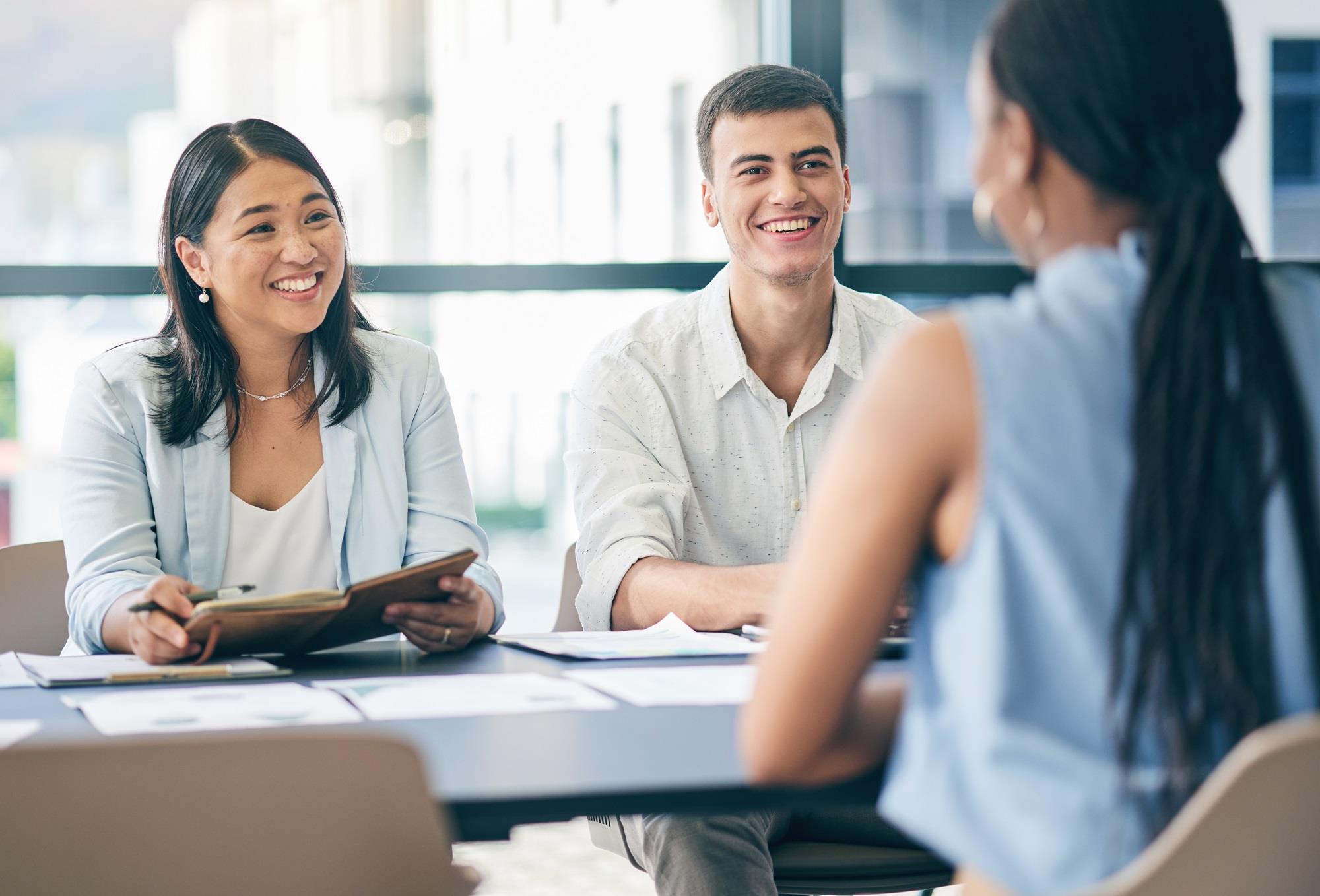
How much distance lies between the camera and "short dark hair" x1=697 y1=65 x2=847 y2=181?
244 centimetres

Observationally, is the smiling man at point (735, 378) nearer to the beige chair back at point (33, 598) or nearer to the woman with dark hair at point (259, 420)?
the woman with dark hair at point (259, 420)

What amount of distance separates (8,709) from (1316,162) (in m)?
4.15

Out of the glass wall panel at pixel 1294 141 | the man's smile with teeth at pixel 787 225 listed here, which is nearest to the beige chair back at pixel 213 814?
the man's smile with teeth at pixel 787 225

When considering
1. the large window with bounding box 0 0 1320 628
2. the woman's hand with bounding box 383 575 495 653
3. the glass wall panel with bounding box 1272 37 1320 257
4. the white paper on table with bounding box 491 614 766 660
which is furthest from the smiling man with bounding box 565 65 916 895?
the glass wall panel with bounding box 1272 37 1320 257

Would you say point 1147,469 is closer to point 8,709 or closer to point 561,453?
point 8,709

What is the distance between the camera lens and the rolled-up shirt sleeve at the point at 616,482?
6.82 feet

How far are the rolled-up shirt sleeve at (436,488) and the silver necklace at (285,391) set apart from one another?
203 millimetres

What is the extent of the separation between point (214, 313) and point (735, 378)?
93 centimetres

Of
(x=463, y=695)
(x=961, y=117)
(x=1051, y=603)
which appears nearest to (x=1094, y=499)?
(x=1051, y=603)

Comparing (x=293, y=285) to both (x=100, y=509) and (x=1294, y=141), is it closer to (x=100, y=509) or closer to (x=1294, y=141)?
(x=100, y=509)

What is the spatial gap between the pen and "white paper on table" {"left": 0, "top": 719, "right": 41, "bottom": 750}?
0.29 metres

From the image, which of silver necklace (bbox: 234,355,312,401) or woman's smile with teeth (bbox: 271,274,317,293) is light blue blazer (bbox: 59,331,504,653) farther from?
woman's smile with teeth (bbox: 271,274,317,293)

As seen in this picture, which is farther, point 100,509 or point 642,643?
point 100,509

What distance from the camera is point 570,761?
3.61ft
